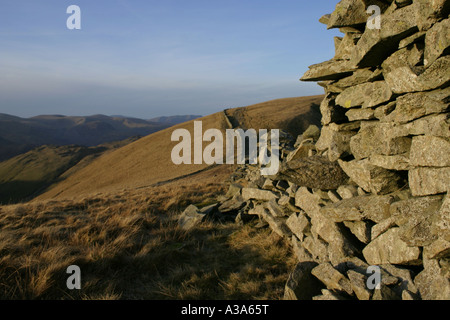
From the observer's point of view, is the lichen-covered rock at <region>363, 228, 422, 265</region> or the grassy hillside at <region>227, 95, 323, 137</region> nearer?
the lichen-covered rock at <region>363, 228, 422, 265</region>

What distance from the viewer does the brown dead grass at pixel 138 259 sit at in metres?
5.38

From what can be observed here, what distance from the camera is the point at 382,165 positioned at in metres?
4.84

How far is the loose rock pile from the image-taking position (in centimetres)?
377

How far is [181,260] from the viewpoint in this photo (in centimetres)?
701

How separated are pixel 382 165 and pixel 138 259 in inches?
228

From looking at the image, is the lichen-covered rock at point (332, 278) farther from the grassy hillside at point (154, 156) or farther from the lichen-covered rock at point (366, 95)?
the grassy hillside at point (154, 156)

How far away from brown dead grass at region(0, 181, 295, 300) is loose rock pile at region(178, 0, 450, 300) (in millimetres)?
1168

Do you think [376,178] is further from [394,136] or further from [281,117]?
[281,117]

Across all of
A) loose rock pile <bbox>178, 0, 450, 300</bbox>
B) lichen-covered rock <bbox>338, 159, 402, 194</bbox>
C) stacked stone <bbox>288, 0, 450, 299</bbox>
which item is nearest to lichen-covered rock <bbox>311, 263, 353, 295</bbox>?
loose rock pile <bbox>178, 0, 450, 300</bbox>

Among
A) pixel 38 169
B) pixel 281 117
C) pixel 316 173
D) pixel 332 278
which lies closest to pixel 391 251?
pixel 332 278

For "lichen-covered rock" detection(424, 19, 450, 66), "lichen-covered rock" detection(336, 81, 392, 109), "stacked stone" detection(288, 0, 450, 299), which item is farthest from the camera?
"lichen-covered rock" detection(336, 81, 392, 109)

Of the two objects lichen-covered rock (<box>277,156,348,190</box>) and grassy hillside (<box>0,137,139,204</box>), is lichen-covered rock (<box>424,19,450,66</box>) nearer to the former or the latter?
lichen-covered rock (<box>277,156,348,190</box>)
